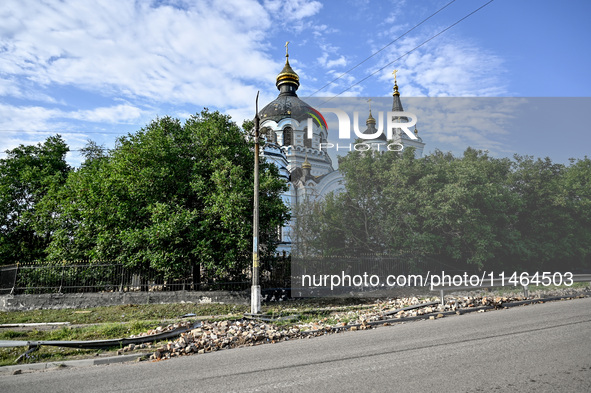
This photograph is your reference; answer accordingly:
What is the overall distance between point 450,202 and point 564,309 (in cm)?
1112

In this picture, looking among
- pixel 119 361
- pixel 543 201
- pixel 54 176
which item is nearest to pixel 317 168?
pixel 543 201

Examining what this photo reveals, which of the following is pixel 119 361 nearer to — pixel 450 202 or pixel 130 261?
pixel 130 261

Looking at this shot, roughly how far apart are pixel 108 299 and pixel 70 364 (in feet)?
29.7

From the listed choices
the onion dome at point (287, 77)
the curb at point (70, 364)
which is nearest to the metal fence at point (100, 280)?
→ the curb at point (70, 364)

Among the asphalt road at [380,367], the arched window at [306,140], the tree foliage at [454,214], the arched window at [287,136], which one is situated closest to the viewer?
the asphalt road at [380,367]

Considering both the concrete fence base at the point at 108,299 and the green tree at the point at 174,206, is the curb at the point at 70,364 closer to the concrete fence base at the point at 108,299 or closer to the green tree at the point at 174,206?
the green tree at the point at 174,206

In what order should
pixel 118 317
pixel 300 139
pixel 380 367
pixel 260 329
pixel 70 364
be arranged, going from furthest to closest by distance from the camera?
pixel 300 139
pixel 118 317
pixel 260 329
pixel 70 364
pixel 380 367

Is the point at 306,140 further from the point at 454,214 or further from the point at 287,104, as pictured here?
the point at 454,214

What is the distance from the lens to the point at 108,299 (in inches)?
564

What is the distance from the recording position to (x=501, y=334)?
643 centimetres

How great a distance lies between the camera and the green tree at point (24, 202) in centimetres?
2061

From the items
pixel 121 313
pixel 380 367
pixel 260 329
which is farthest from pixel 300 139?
pixel 380 367

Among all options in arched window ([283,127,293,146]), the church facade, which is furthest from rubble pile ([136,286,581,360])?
arched window ([283,127,293,146])

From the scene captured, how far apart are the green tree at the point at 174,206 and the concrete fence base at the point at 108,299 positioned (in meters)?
1.01
